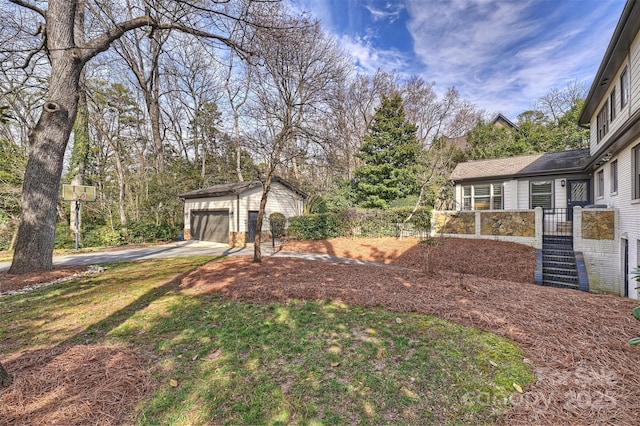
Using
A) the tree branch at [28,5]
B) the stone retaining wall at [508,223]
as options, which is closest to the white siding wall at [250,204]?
the tree branch at [28,5]

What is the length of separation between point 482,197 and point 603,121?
586 cm

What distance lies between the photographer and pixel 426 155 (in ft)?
69.0

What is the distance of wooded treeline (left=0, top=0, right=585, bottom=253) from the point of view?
941 centimetres

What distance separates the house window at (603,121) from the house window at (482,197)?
4.55 m

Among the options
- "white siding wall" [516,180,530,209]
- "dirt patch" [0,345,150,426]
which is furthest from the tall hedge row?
"dirt patch" [0,345,150,426]

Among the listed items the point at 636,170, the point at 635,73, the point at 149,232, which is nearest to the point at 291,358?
the point at 636,170

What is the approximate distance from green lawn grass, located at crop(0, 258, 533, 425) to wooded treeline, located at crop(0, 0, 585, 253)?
5.69 metres

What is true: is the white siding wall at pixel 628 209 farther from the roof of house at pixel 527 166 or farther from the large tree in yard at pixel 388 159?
the large tree in yard at pixel 388 159

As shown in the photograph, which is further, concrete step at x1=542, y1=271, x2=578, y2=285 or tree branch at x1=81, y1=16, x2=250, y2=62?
concrete step at x1=542, y1=271, x2=578, y2=285

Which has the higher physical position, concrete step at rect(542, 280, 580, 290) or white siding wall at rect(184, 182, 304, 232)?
white siding wall at rect(184, 182, 304, 232)

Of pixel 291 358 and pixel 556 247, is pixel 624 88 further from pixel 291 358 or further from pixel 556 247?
pixel 291 358

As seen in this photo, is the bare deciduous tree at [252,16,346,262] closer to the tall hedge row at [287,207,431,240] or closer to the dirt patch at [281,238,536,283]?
the dirt patch at [281,238,536,283]

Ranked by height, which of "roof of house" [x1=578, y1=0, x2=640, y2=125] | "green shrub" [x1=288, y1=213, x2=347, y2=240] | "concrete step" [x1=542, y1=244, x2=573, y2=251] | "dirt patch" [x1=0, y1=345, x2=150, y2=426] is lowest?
"dirt patch" [x1=0, y1=345, x2=150, y2=426]

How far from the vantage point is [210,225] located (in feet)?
56.4
